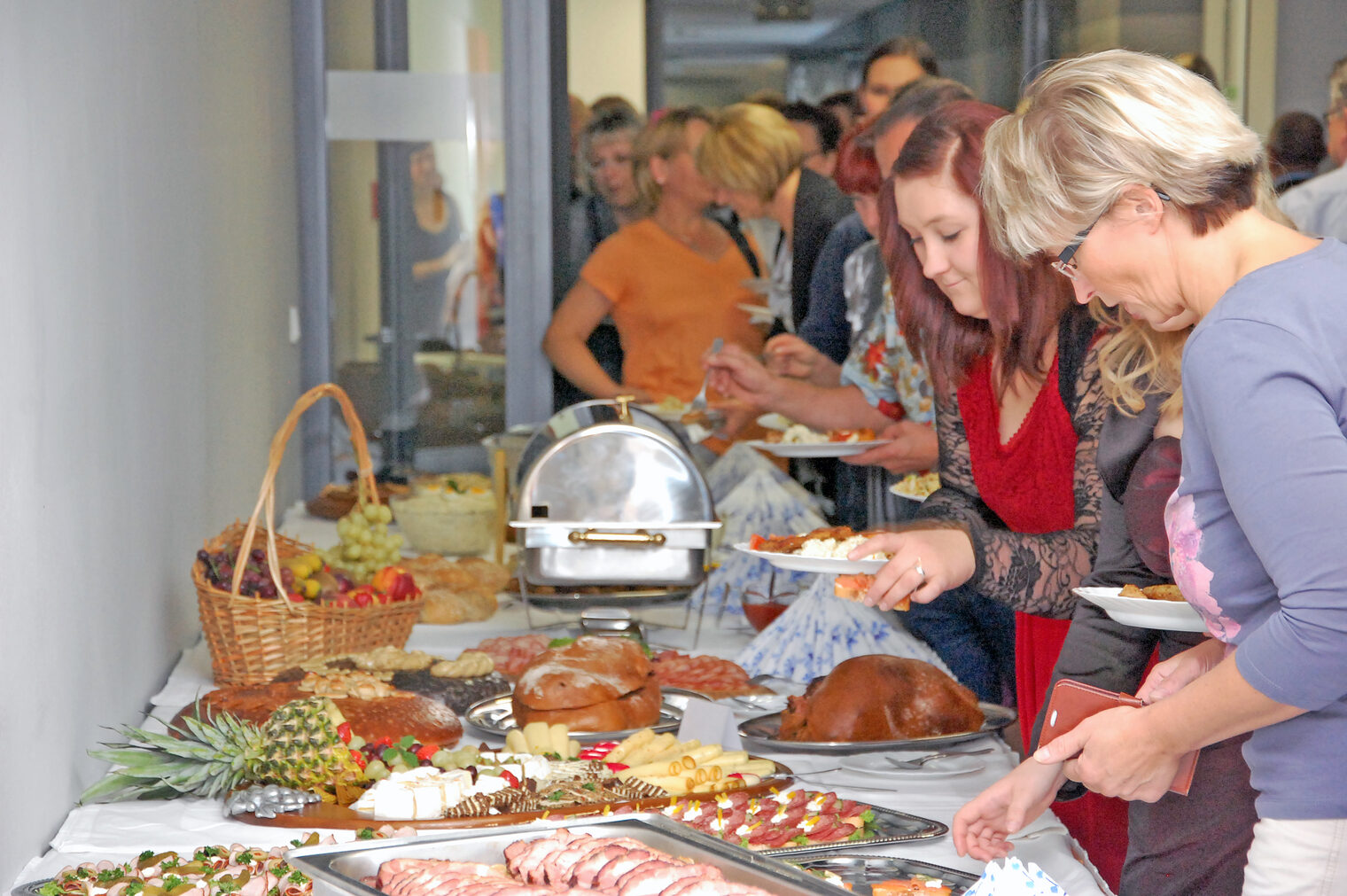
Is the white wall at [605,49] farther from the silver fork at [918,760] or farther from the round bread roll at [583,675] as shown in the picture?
the silver fork at [918,760]

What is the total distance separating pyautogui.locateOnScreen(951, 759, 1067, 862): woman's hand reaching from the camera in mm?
1347

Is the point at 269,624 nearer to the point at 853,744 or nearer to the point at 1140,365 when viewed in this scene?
the point at 853,744

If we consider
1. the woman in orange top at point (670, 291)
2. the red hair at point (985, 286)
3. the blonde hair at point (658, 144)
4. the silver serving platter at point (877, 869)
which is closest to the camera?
the silver serving platter at point (877, 869)

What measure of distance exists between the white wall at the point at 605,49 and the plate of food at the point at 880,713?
3.26m

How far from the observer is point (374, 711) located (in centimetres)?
205

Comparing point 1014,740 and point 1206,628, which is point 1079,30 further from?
point 1206,628

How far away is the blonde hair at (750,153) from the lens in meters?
4.17

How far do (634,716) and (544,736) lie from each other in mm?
184

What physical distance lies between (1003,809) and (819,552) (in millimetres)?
607

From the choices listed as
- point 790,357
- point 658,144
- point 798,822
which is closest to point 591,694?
point 798,822

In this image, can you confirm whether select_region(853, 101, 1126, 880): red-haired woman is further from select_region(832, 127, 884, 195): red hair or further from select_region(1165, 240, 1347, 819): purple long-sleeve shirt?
select_region(832, 127, 884, 195): red hair

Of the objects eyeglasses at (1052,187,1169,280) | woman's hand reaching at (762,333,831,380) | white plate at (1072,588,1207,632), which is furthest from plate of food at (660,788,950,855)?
woman's hand reaching at (762,333,831,380)

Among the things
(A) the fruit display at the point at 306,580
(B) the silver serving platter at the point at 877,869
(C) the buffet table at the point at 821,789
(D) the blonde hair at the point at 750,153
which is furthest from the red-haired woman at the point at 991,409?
(D) the blonde hair at the point at 750,153

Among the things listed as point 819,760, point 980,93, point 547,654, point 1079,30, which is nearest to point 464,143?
point 980,93
